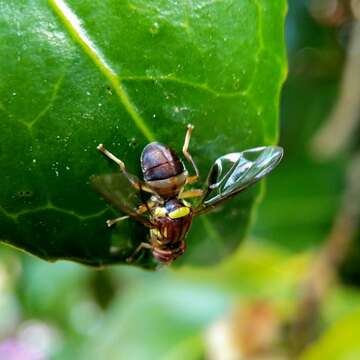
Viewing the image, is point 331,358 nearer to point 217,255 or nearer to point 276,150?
point 217,255

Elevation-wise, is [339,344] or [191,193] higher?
[191,193]

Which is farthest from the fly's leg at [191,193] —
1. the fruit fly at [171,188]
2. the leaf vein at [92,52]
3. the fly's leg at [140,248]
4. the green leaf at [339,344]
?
the green leaf at [339,344]

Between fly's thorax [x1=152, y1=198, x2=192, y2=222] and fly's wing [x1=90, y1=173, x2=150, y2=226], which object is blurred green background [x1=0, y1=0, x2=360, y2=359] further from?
fly's wing [x1=90, y1=173, x2=150, y2=226]

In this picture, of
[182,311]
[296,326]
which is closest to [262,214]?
[182,311]

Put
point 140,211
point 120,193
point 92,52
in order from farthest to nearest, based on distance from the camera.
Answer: point 140,211, point 120,193, point 92,52

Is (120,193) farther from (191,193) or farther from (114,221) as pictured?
(191,193)

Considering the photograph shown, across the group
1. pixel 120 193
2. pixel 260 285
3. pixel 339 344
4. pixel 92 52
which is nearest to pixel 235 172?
pixel 120 193

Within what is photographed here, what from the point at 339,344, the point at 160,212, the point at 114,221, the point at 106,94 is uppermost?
the point at 106,94

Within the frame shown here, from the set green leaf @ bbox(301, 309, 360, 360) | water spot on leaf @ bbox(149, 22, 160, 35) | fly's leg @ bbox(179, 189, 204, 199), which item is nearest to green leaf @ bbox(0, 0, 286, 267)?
water spot on leaf @ bbox(149, 22, 160, 35)
